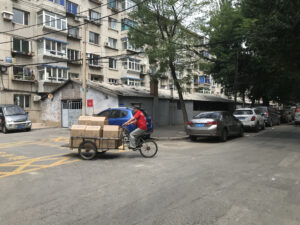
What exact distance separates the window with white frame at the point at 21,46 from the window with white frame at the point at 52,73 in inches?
90.8

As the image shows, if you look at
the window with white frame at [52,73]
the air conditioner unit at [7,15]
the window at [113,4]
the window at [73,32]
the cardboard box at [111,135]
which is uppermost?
the window at [113,4]

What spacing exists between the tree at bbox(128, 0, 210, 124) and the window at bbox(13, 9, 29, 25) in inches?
609

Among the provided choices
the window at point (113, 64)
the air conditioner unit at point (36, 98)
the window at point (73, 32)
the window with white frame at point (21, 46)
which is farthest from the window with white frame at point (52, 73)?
the window at point (113, 64)

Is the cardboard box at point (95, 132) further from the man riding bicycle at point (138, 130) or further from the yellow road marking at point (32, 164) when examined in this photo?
the man riding bicycle at point (138, 130)

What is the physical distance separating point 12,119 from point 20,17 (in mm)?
13945

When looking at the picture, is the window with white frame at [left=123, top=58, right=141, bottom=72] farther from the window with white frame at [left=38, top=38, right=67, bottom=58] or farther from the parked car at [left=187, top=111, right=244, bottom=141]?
the parked car at [left=187, top=111, right=244, bottom=141]

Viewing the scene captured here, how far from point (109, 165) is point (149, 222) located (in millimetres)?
3803

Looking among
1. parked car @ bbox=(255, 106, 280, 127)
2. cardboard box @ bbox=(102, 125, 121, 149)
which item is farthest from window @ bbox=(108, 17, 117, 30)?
cardboard box @ bbox=(102, 125, 121, 149)

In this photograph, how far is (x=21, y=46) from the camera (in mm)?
25203

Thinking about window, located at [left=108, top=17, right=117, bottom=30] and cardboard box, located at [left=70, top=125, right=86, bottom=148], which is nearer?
cardboard box, located at [left=70, top=125, right=86, bottom=148]

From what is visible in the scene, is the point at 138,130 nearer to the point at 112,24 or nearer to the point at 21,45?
the point at 21,45

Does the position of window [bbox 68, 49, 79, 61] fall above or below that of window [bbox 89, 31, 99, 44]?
below

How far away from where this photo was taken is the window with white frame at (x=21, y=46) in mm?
24609

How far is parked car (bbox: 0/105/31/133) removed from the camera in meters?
17.1
